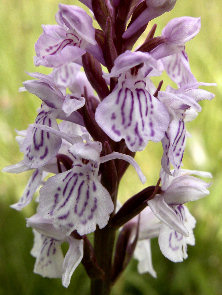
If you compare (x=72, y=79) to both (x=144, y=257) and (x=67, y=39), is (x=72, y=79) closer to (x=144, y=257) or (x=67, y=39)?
(x=67, y=39)

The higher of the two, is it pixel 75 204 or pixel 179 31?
pixel 179 31

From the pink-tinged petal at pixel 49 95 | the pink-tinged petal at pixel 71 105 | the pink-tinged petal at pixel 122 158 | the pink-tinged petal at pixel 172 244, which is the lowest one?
the pink-tinged petal at pixel 172 244

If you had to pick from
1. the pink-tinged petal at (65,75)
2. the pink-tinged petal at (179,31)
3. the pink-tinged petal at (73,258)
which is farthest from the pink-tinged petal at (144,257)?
the pink-tinged petal at (179,31)

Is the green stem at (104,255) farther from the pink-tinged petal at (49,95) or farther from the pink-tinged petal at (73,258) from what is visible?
the pink-tinged petal at (49,95)

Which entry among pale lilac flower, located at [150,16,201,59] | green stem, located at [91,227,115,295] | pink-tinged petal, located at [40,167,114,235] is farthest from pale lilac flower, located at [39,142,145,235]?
pale lilac flower, located at [150,16,201,59]

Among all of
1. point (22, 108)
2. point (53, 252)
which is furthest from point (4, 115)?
point (53, 252)

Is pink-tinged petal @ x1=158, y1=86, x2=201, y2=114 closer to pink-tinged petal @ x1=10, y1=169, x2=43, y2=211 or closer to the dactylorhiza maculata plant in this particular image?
the dactylorhiza maculata plant

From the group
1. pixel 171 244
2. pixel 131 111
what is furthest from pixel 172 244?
pixel 131 111
